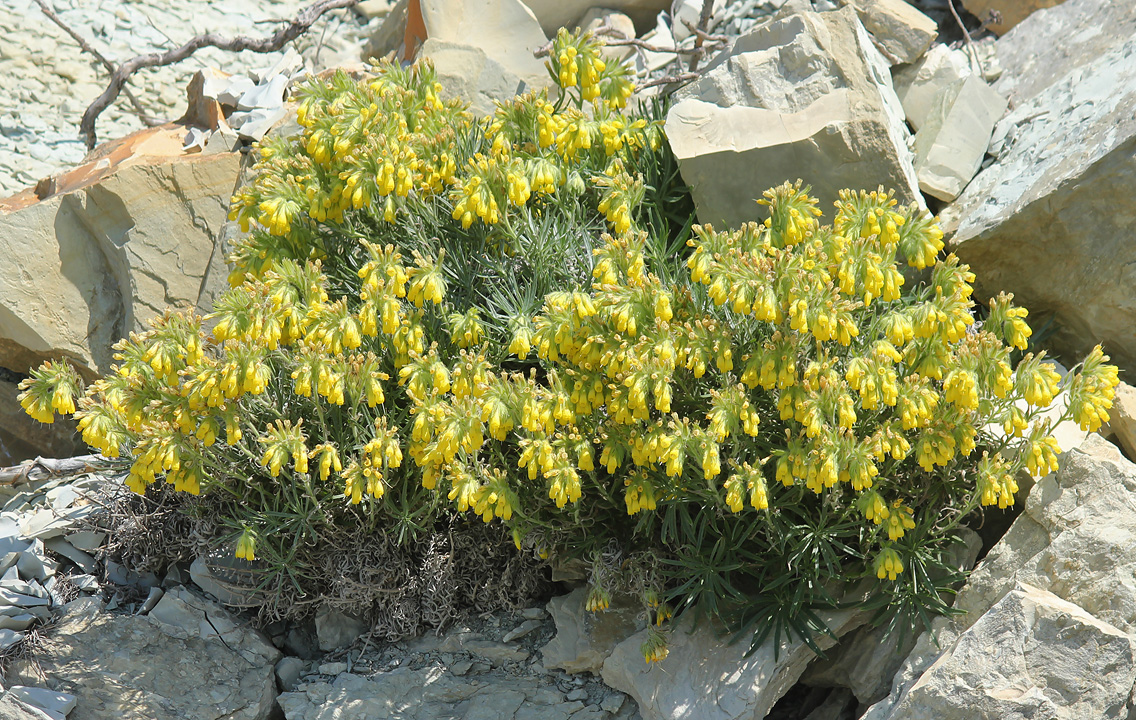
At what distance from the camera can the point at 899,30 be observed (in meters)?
5.47

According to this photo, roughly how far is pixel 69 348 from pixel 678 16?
15.2 ft

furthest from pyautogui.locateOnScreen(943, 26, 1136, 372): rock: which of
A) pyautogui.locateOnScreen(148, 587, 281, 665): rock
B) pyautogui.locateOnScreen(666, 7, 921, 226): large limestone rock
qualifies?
pyautogui.locateOnScreen(148, 587, 281, 665): rock

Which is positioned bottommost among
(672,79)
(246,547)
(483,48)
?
(246,547)

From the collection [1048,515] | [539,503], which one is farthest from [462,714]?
[1048,515]

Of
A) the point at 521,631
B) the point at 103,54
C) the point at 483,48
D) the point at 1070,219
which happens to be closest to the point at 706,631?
the point at 521,631

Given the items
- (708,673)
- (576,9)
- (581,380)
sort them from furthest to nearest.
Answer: (576,9)
(708,673)
(581,380)

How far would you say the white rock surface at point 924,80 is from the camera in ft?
17.4

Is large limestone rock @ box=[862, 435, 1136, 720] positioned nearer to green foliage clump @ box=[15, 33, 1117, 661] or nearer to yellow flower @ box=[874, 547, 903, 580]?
green foliage clump @ box=[15, 33, 1117, 661]

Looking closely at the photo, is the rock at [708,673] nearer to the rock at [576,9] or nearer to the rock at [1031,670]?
the rock at [1031,670]

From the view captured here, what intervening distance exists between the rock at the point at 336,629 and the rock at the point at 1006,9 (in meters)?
5.49

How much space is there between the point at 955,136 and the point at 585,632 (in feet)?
10.9

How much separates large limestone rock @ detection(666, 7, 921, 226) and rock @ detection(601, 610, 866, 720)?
2077 mm

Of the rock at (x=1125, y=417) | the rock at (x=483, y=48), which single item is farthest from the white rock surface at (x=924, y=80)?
the rock at (x=483, y=48)

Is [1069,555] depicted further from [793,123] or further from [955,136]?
[955,136]
